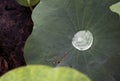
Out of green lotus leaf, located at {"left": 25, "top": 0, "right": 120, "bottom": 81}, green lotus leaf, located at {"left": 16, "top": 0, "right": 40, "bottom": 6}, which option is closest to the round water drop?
green lotus leaf, located at {"left": 25, "top": 0, "right": 120, "bottom": 81}

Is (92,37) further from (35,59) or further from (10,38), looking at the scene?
(10,38)

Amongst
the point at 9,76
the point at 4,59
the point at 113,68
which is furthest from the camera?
the point at 4,59

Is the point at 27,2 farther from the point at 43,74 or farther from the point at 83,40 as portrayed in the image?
the point at 43,74

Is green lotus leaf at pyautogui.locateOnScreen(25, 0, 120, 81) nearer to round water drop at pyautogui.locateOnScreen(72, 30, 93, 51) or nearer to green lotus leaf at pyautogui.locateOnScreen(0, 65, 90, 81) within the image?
round water drop at pyautogui.locateOnScreen(72, 30, 93, 51)

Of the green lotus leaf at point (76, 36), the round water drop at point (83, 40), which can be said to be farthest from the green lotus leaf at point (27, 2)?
the round water drop at point (83, 40)

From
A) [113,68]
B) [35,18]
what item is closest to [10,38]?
[35,18]
